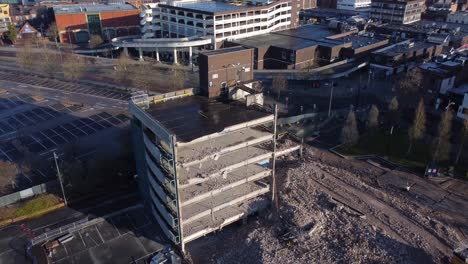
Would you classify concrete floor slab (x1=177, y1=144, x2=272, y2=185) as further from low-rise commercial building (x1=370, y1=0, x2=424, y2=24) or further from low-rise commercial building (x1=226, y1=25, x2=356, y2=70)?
low-rise commercial building (x1=370, y1=0, x2=424, y2=24)

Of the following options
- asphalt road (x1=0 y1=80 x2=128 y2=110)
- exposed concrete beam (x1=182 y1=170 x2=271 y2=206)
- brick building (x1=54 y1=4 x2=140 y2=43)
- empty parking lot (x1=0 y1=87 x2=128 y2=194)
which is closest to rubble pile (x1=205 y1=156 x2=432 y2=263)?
exposed concrete beam (x1=182 y1=170 x2=271 y2=206)

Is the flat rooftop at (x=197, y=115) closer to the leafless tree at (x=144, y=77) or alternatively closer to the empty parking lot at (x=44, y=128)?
the empty parking lot at (x=44, y=128)

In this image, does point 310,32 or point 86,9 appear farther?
point 86,9

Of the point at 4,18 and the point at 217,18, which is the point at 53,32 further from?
the point at 217,18

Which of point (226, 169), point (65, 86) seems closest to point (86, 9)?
point (65, 86)

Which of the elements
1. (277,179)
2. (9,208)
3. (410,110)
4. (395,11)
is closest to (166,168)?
(277,179)

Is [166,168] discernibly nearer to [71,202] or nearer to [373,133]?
[71,202]

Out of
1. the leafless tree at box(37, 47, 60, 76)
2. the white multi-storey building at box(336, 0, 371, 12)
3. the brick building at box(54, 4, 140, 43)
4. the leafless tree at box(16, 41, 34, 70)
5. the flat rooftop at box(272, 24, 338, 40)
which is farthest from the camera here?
the white multi-storey building at box(336, 0, 371, 12)

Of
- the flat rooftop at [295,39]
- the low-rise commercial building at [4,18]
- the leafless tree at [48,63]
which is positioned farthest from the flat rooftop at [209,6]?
the low-rise commercial building at [4,18]
